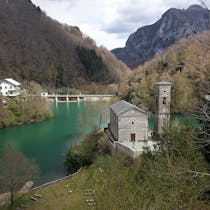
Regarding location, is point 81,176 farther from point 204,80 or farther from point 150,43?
point 150,43

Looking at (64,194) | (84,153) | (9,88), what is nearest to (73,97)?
(9,88)

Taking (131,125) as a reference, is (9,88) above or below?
above

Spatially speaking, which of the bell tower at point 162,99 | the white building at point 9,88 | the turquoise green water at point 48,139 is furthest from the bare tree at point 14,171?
the white building at point 9,88

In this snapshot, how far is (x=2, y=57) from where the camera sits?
7788cm

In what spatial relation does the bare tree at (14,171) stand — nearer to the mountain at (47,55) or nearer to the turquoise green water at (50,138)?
the turquoise green water at (50,138)

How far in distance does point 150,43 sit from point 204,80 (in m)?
186

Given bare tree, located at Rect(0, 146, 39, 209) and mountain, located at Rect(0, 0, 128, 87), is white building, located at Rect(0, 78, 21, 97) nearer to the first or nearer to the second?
mountain, located at Rect(0, 0, 128, 87)

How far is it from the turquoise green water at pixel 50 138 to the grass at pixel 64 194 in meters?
2.60

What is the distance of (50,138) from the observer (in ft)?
90.5

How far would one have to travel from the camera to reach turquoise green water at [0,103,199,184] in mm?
20109

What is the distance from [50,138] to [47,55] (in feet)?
233

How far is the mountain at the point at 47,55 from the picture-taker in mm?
80444

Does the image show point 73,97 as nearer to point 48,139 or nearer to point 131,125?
point 48,139

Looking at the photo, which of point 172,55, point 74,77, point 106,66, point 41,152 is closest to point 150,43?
point 106,66
